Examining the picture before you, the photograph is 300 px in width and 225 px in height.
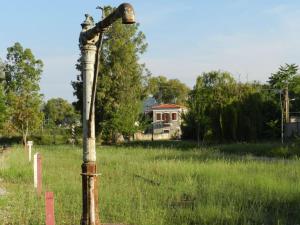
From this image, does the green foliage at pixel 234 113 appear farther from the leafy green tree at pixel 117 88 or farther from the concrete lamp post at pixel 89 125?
the concrete lamp post at pixel 89 125

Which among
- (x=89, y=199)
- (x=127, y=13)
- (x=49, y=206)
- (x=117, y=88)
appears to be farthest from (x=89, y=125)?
(x=117, y=88)

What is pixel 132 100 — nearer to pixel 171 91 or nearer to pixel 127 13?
pixel 127 13

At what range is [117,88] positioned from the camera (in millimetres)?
54094

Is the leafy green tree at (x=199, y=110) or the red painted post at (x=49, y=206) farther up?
the leafy green tree at (x=199, y=110)

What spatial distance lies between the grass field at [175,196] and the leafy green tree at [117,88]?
34.9 meters

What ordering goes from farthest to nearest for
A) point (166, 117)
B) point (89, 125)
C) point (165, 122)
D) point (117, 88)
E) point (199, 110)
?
point (166, 117)
point (165, 122)
point (117, 88)
point (199, 110)
point (89, 125)

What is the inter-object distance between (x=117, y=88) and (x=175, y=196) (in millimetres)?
A: 42429

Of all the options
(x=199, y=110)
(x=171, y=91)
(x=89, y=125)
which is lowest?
(x=89, y=125)

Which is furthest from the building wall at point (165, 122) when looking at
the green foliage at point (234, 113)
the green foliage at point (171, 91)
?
the green foliage at point (234, 113)

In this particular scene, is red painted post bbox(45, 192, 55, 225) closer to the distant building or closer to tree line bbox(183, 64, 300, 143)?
tree line bbox(183, 64, 300, 143)

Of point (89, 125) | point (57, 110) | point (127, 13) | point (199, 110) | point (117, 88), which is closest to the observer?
point (127, 13)

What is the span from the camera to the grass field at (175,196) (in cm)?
929

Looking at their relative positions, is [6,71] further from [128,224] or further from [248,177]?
[128,224]

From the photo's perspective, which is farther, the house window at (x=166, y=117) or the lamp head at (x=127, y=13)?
the house window at (x=166, y=117)
